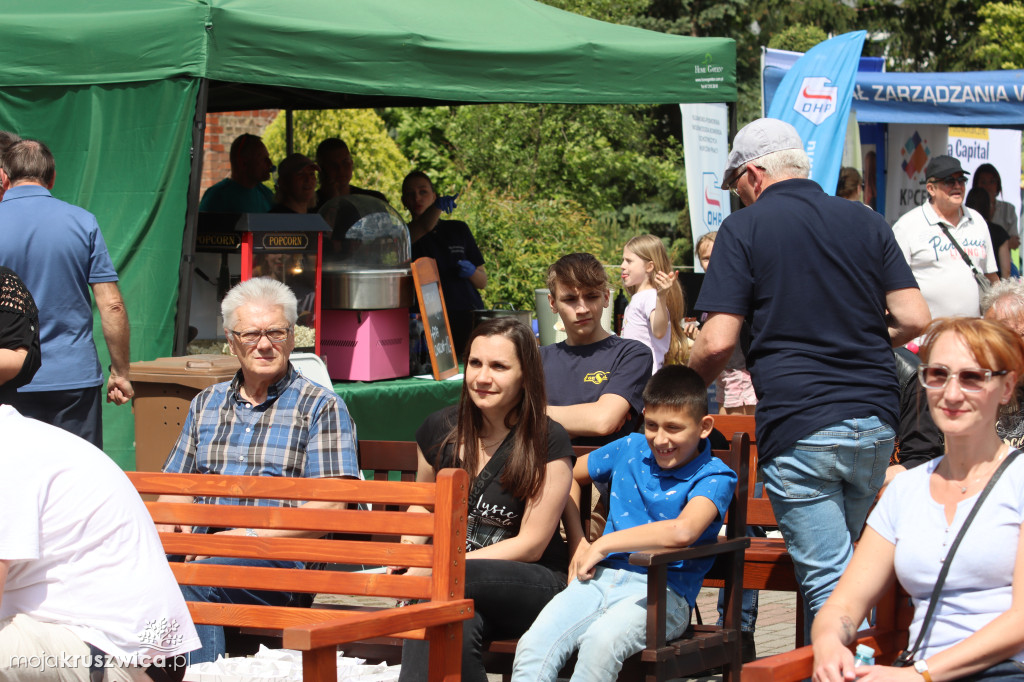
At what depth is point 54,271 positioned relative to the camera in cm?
512

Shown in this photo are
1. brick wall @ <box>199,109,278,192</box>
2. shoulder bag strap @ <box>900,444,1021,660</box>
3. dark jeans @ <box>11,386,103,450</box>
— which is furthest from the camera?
brick wall @ <box>199,109,278,192</box>

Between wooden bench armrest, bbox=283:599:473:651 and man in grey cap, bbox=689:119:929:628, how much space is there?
44.5 inches

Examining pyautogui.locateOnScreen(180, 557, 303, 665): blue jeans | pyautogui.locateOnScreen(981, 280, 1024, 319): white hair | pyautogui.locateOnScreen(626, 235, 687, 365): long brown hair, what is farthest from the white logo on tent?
pyautogui.locateOnScreen(180, 557, 303, 665): blue jeans

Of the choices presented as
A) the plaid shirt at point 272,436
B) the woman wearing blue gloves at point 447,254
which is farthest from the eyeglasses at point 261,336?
the woman wearing blue gloves at point 447,254

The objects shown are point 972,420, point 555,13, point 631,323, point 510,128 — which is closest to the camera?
point 972,420

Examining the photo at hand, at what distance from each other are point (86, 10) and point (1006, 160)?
11.7 m

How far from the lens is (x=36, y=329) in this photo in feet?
13.1

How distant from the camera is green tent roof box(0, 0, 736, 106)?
566 centimetres

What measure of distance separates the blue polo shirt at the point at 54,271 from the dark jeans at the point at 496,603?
249 cm

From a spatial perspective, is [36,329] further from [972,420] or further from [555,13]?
[555,13]

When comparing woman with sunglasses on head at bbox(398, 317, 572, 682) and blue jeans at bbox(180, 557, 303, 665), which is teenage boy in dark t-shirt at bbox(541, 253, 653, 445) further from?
blue jeans at bbox(180, 557, 303, 665)

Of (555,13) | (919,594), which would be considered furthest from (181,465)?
(555,13)

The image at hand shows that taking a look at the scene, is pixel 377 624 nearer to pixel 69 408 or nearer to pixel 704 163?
pixel 69 408

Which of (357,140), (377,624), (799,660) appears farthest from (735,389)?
(357,140)
